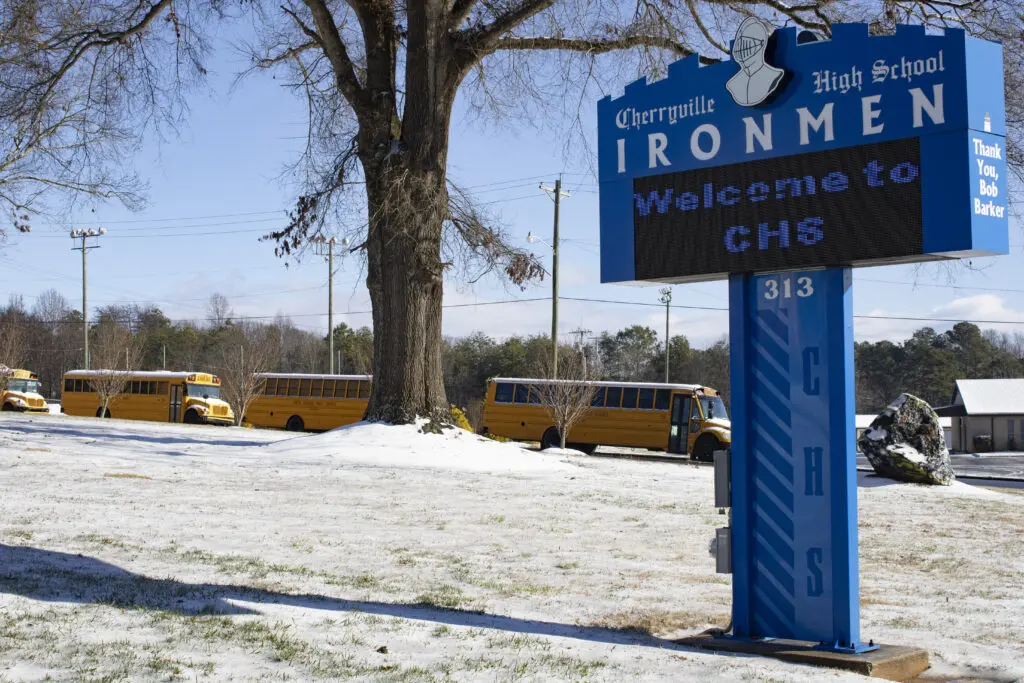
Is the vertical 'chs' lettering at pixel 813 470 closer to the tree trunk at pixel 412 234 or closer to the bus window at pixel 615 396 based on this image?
the tree trunk at pixel 412 234

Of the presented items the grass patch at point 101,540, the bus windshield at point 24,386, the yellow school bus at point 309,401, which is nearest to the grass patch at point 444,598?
the grass patch at point 101,540

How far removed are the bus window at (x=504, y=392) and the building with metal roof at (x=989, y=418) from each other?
126ft

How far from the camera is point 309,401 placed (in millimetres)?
41719

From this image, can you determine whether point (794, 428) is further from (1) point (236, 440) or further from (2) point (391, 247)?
(1) point (236, 440)

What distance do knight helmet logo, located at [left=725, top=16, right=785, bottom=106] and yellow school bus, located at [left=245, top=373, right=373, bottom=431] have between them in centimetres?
3338

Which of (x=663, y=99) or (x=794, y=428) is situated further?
(x=663, y=99)

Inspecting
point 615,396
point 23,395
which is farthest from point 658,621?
point 23,395

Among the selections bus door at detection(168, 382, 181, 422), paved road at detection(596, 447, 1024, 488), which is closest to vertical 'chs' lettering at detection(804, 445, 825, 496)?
paved road at detection(596, 447, 1024, 488)

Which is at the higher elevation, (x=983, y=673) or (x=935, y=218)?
(x=935, y=218)

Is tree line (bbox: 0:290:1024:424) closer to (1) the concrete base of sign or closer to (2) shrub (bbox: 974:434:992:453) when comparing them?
(2) shrub (bbox: 974:434:992:453)

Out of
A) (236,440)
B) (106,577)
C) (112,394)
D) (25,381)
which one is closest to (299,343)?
(25,381)

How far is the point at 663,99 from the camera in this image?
24.3ft

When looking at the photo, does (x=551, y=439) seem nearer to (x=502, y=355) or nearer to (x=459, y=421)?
(x=459, y=421)

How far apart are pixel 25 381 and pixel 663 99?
52215mm
